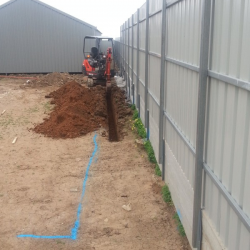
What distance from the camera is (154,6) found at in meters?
7.57

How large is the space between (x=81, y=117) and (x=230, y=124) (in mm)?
8495

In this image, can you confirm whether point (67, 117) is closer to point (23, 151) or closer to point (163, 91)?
point (23, 151)

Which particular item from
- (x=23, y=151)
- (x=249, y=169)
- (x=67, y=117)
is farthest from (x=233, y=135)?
(x=67, y=117)

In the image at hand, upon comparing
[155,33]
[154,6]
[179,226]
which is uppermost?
[154,6]

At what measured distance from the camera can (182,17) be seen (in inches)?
190

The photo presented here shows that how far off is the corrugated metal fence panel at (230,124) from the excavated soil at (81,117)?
21.7 ft

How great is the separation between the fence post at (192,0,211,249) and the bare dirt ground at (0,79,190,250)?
0.80 meters

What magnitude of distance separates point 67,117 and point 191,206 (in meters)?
7.23

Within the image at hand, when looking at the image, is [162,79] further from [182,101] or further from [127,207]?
[127,207]

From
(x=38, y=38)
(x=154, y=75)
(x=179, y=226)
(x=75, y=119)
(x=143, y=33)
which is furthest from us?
(x=38, y=38)

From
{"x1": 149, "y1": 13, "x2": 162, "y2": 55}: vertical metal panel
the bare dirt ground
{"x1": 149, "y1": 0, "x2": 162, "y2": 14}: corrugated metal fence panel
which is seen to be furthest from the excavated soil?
{"x1": 149, "y1": 0, "x2": 162, "y2": 14}: corrugated metal fence panel

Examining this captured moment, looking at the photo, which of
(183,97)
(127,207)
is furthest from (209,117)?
(127,207)

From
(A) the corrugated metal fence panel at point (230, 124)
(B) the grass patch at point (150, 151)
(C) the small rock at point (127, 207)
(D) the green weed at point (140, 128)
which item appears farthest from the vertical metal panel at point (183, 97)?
(D) the green weed at point (140, 128)

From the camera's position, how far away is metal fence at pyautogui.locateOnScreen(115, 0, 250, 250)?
2727 millimetres
